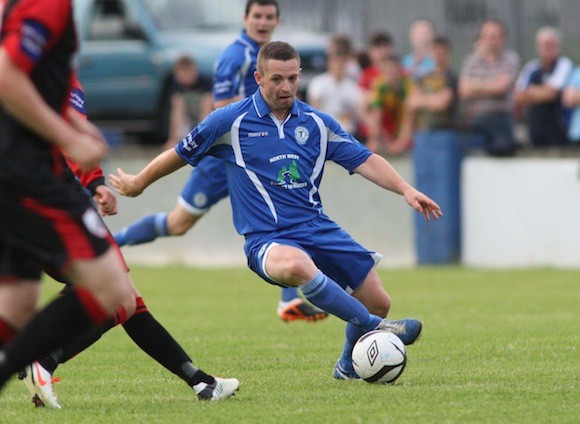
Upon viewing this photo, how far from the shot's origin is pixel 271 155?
24.3 feet

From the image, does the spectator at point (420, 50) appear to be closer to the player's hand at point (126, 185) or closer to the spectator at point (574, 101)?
the spectator at point (574, 101)

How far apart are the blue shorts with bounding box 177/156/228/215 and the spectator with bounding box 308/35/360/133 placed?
5.58m

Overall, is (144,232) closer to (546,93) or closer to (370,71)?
(546,93)

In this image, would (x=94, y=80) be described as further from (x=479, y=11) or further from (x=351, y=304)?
(x=351, y=304)

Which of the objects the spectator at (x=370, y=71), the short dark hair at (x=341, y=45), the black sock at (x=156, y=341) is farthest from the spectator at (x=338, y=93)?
the black sock at (x=156, y=341)

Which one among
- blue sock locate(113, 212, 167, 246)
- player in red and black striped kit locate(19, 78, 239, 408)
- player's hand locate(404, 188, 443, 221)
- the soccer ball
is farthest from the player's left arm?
blue sock locate(113, 212, 167, 246)

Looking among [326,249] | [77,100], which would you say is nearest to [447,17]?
[326,249]

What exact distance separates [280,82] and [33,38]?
7.64ft

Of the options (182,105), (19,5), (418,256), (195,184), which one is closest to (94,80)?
(182,105)

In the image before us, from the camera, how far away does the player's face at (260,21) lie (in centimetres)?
1045

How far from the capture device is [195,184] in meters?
10.9

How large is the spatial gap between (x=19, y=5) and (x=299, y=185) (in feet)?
8.29

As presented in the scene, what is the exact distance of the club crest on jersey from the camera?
24.4 feet

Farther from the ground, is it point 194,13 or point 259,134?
point 259,134
